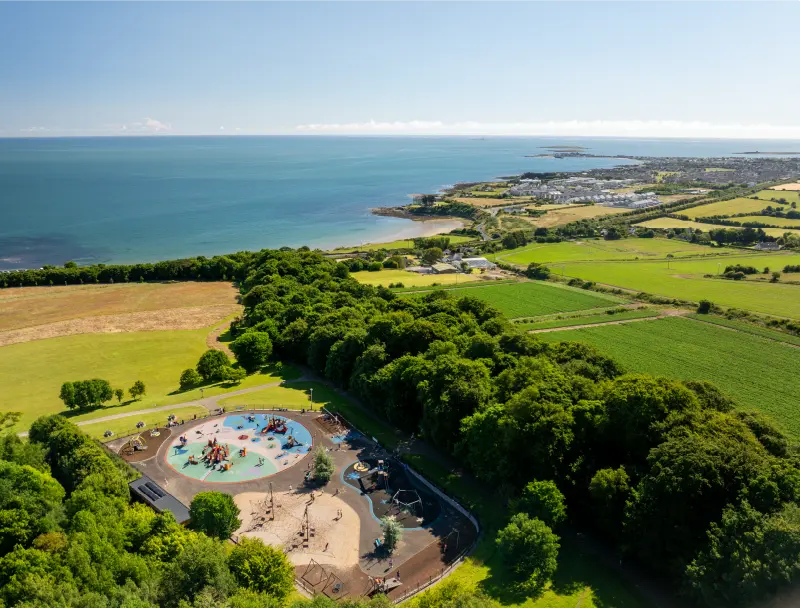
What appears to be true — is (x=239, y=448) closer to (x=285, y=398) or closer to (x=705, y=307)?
(x=285, y=398)

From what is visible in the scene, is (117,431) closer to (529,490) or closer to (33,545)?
(33,545)

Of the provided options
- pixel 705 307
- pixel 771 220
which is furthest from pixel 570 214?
pixel 705 307

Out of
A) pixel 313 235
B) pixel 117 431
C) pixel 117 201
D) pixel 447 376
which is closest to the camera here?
pixel 447 376

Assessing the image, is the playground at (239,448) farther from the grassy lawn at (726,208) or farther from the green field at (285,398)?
the grassy lawn at (726,208)

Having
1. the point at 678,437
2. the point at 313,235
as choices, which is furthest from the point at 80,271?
the point at 678,437

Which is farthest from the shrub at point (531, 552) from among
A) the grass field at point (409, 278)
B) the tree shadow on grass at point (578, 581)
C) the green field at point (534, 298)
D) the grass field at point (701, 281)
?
the grass field at point (409, 278)
